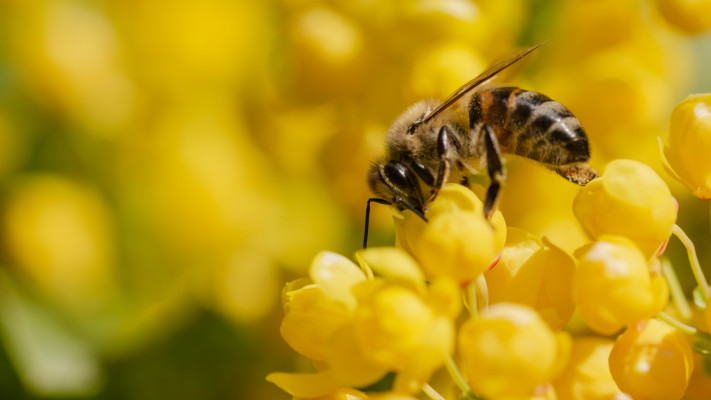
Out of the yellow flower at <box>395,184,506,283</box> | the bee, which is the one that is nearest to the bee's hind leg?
the bee

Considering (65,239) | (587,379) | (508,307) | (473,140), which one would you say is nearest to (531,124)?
(473,140)

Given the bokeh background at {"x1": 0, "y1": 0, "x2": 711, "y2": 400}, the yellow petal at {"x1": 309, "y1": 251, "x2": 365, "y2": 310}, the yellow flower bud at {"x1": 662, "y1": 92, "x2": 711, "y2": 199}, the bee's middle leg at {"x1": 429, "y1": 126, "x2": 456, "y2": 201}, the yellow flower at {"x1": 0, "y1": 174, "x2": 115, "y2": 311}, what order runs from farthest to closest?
the yellow flower at {"x1": 0, "y1": 174, "x2": 115, "y2": 311} < the bokeh background at {"x1": 0, "y1": 0, "x2": 711, "y2": 400} < the bee's middle leg at {"x1": 429, "y1": 126, "x2": 456, "y2": 201} < the yellow flower bud at {"x1": 662, "y1": 92, "x2": 711, "y2": 199} < the yellow petal at {"x1": 309, "y1": 251, "x2": 365, "y2": 310}

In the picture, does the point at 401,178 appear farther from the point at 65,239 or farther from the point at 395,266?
the point at 65,239

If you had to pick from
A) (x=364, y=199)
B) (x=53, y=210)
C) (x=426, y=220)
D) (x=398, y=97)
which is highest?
(x=53, y=210)

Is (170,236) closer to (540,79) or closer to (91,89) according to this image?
(91,89)

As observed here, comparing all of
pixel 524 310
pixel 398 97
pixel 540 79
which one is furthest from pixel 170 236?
pixel 524 310

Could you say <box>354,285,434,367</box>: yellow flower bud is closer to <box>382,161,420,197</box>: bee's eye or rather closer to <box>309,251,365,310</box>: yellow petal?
<box>309,251,365,310</box>: yellow petal

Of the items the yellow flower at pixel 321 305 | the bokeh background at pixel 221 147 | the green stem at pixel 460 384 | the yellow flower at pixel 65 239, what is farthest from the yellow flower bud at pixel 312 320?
the yellow flower at pixel 65 239
